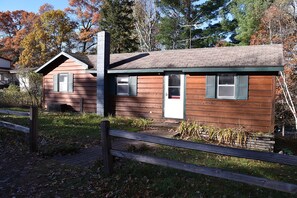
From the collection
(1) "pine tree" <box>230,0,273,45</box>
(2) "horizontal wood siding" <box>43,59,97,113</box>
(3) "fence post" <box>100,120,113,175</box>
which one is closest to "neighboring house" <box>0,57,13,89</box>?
(2) "horizontal wood siding" <box>43,59,97,113</box>

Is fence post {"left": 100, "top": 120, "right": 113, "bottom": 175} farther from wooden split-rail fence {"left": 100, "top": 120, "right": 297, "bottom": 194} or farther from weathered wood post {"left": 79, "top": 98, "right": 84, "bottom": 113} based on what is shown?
weathered wood post {"left": 79, "top": 98, "right": 84, "bottom": 113}

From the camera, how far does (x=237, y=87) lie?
432 inches

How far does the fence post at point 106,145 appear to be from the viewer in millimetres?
5020

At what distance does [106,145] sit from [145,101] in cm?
843

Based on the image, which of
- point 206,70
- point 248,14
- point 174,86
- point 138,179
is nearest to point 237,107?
point 206,70

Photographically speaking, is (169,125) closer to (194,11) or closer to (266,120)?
(266,120)

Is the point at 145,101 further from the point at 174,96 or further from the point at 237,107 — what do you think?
the point at 237,107

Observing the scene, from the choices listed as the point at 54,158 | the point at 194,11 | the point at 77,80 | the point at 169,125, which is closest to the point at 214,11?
the point at 194,11

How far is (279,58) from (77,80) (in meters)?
10.9

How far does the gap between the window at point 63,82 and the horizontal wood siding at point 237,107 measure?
304 inches

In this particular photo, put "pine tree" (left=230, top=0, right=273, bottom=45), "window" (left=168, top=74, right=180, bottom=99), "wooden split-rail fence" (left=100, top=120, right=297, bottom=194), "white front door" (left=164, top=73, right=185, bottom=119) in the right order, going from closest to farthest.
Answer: "wooden split-rail fence" (left=100, top=120, right=297, bottom=194) → "white front door" (left=164, top=73, right=185, bottom=119) → "window" (left=168, top=74, right=180, bottom=99) → "pine tree" (left=230, top=0, right=273, bottom=45)

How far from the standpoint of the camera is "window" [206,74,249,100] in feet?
35.7

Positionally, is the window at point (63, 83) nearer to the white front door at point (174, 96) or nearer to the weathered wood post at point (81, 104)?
the weathered wood post at point (81, 104)

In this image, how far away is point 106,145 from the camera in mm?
5055
